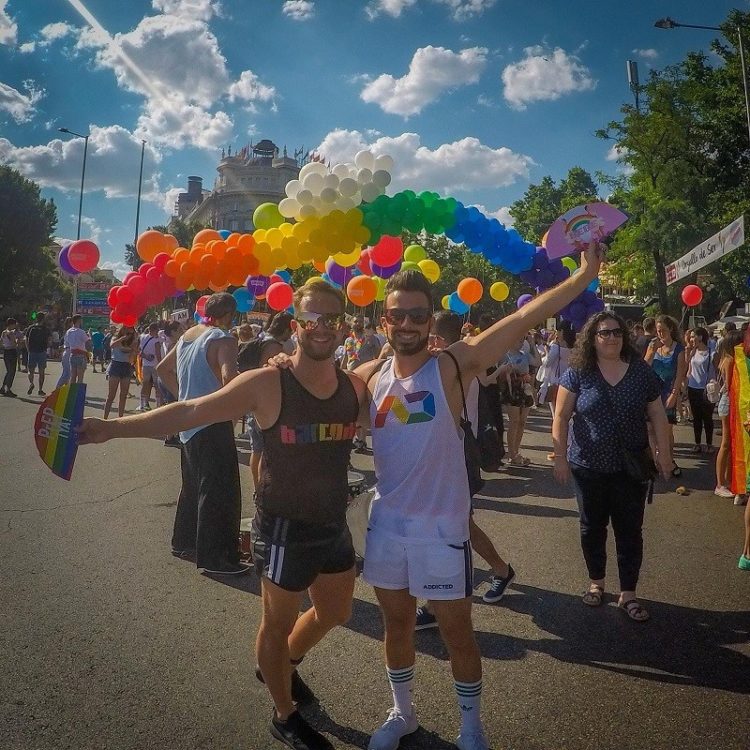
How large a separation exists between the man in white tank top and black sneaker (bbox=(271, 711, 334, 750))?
215 mm

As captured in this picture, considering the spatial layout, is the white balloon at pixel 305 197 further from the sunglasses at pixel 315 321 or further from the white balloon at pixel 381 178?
the sunglasses at pixel 315 321

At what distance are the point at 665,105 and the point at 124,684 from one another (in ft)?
99.4

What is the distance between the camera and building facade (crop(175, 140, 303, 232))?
273 feet

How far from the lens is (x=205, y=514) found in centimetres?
451

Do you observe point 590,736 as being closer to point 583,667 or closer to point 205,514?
point 583,667

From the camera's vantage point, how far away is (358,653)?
3.35m

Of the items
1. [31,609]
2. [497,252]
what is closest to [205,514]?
[31,609]

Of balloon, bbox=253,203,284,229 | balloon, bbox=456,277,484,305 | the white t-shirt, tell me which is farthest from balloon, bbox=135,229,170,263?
the white t-shirt

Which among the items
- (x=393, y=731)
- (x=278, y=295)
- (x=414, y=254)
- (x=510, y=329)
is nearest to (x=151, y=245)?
(x=278, y=295)

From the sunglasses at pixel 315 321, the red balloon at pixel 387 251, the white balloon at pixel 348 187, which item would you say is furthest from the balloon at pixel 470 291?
the sunglasses at pixel 315 321

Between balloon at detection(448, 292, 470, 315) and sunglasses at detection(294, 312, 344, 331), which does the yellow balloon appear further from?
sunglasses at detection(294, 312, 344, 331)

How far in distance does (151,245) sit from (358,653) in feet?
19.8

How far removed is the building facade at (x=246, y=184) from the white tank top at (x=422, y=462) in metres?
81.5

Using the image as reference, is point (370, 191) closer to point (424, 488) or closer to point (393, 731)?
point (424, 488)
